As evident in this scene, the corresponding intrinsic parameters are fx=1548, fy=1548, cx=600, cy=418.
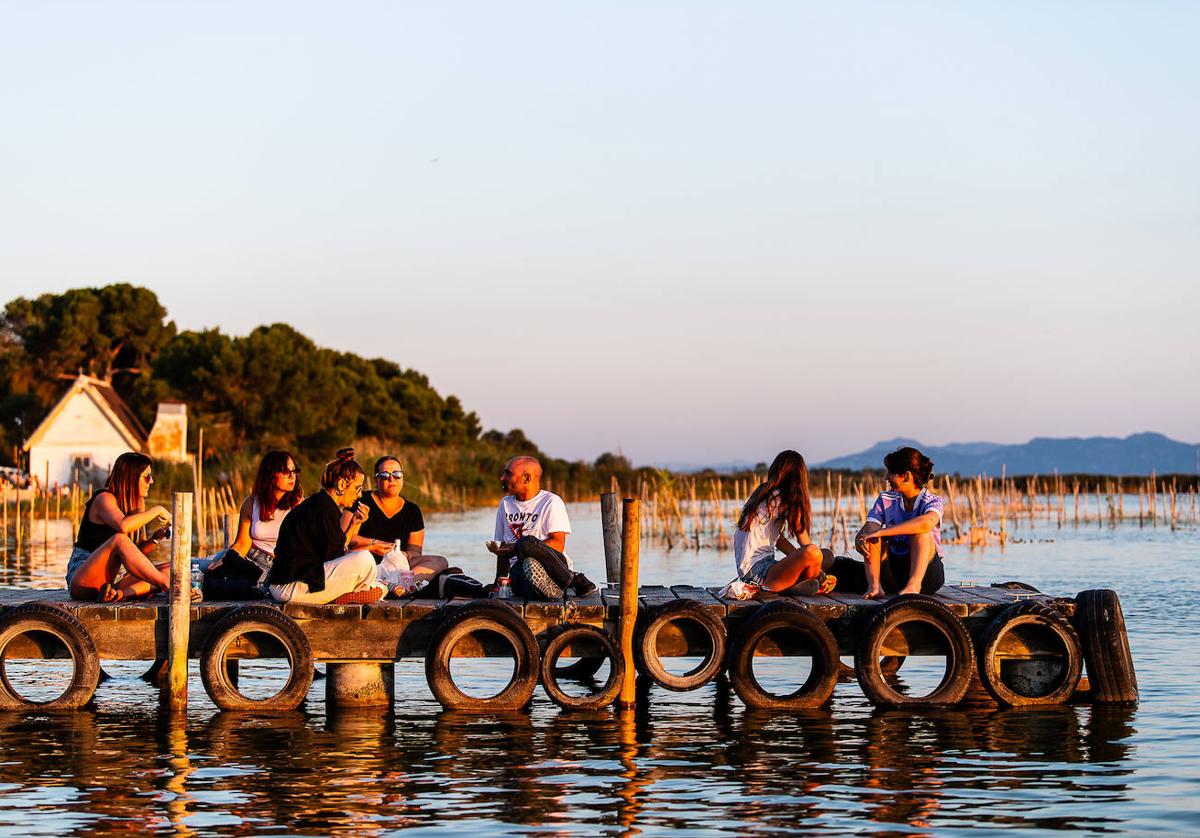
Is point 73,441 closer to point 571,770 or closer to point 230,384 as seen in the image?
point 230,384

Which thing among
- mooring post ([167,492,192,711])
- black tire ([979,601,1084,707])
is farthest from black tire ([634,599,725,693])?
mooring post ([167,492,192,711])

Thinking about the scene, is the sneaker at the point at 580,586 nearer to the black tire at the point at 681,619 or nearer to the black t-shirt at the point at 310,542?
the black tire at the point at 681,619

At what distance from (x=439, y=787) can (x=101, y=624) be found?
452cm

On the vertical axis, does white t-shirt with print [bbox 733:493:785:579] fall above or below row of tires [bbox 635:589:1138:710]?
above

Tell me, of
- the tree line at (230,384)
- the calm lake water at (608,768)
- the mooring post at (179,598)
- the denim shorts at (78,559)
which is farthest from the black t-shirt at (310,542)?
the tree line at (230,384)

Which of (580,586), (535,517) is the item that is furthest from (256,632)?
(580,586)

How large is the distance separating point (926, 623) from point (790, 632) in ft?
4.12

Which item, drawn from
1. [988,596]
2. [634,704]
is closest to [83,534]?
[634,704]

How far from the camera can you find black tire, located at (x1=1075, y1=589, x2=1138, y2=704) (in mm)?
14484

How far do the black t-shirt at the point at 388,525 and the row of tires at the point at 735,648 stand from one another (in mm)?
1357

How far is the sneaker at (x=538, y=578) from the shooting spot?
573 inches

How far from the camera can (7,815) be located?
34.4 feet

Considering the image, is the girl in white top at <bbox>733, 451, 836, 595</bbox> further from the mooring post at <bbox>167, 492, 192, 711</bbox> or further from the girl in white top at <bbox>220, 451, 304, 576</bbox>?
the mooring post at <bbox>167, 492, 192, 711</bbox>

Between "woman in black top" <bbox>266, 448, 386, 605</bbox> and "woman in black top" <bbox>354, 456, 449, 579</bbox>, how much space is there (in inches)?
25.6
